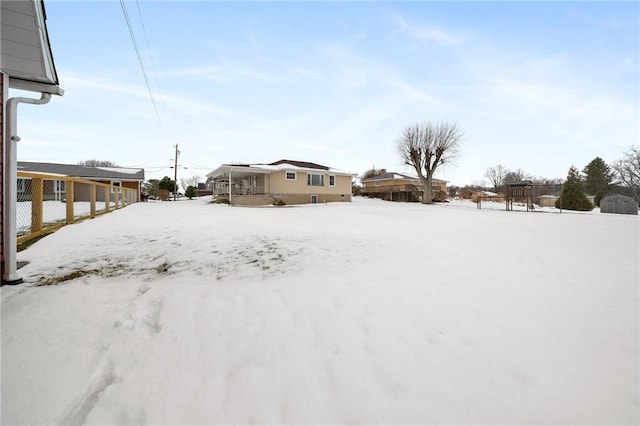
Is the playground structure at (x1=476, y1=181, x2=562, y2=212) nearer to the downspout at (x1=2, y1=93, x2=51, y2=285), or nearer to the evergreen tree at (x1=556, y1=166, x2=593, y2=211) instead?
the evergreen tree at (x1=556, y1=166, x2=593, y2=211)

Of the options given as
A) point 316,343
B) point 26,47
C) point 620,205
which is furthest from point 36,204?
point 620,205

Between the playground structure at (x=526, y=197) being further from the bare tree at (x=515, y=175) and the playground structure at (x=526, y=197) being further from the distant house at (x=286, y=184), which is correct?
the bare tree at (x=515, y=175)

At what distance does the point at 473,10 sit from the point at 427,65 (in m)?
6.78

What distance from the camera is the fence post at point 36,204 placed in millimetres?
5936

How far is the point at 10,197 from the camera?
347 centimetres

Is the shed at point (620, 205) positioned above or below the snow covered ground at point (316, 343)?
above

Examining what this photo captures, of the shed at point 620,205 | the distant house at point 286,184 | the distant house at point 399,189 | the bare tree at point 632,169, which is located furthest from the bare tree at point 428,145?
the bare tree at point 632,169

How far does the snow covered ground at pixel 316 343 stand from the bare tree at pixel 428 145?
88.7ft

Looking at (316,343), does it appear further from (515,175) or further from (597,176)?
(515,175)

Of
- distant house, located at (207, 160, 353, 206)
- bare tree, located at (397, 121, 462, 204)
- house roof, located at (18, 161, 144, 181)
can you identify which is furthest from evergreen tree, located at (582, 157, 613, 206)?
house roof, located at (18, 161, 144, 181)

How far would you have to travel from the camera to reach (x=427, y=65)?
18.5 m

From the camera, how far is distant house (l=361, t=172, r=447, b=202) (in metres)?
34.5

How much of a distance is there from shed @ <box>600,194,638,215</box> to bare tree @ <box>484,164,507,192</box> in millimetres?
42962

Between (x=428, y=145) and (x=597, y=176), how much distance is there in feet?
132
